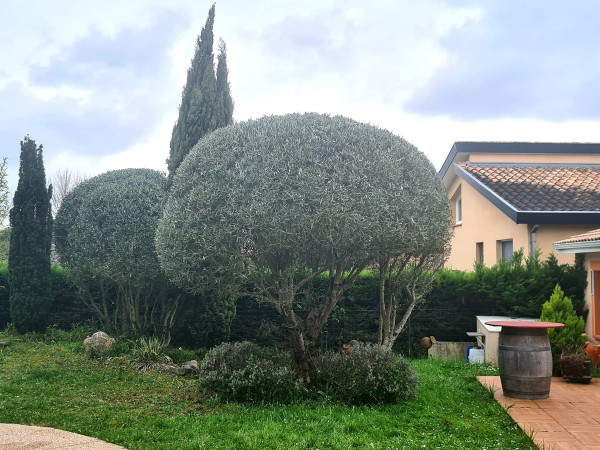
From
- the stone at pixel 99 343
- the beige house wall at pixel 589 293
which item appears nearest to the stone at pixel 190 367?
the stone at pixel 99 343

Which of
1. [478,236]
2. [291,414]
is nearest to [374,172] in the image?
[291,414]

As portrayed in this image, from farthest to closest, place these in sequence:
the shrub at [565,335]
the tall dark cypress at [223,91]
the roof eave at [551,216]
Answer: the tall dark cypress at [223,91]
the roof eave at [551,216]
the shrub at [565,335]

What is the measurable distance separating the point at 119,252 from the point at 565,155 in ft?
59.6

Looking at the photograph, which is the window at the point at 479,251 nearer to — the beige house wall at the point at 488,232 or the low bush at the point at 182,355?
the beige house wall at the point at 488,232

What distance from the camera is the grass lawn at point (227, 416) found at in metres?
5.79

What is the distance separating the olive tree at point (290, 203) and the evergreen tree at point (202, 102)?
4.65 m

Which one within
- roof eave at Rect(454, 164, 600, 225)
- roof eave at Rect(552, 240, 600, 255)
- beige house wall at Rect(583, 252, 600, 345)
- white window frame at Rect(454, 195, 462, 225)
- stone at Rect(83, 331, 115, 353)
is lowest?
stone at Rect(83, 331, 115, 353)

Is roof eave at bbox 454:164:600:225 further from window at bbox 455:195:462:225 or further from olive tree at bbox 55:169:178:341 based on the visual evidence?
olive tree at bbox 55:169:178:341

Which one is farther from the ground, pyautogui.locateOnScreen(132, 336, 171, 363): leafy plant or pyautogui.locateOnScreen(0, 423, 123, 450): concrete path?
pyautogui.locateOnScreen(132, 336, 171, 363): leafy plant

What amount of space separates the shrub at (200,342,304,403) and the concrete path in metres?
2.20

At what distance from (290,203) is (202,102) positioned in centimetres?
678

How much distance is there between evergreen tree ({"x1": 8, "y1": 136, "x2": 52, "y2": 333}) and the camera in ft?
42.3

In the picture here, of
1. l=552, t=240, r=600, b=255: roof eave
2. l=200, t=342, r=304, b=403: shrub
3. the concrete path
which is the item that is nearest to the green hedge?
l=552, t=240, r=600, b=255: roof eave

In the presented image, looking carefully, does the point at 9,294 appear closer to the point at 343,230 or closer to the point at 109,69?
the point at 109,69
